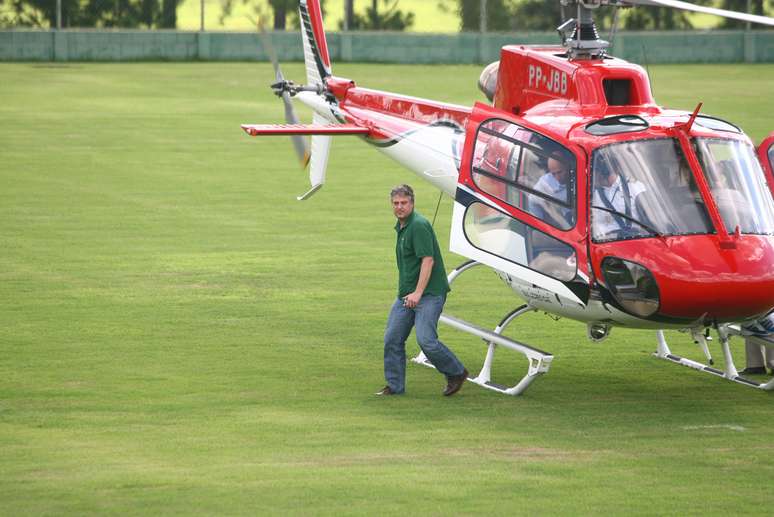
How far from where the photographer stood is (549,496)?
836 cm

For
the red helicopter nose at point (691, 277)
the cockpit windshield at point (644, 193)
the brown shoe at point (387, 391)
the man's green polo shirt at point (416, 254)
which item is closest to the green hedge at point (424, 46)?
the man's green polo shirt at point (416, 254)

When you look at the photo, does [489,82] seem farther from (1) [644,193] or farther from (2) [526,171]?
(1) [644,193]

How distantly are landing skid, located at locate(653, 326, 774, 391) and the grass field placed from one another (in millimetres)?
135

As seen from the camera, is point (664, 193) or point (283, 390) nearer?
point (664, 193)

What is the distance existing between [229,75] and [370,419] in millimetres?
30875

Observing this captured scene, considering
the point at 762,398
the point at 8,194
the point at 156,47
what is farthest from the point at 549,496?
the point at 156,47

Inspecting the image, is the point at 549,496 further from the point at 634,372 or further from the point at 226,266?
the point at 226,266

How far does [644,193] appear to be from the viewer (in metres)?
9.88

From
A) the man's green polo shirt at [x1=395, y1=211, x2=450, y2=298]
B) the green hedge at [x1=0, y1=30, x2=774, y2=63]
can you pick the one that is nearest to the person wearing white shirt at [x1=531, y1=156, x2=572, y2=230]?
the man's green polo shirt at [x1=395, y1=211, x2=450, y2=298]

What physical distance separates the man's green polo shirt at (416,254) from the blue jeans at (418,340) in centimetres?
10

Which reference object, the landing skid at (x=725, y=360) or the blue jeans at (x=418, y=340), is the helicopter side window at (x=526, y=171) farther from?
the landing skid at (x=725, y=360)

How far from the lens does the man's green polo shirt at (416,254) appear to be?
10.5 metres

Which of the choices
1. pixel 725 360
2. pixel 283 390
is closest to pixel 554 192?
pixel 725 360

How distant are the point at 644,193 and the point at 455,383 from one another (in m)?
2.13
